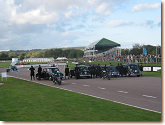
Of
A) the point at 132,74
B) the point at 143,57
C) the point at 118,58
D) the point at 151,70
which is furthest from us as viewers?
the point at 118,58

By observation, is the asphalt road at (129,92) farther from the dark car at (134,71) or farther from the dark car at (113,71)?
the dark car at (134,71)

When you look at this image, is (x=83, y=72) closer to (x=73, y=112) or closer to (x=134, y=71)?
(x=134, y=71)

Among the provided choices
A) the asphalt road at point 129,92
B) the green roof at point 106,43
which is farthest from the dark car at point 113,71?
the green roof at point 106,43

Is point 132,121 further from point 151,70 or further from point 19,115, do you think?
point 151,70

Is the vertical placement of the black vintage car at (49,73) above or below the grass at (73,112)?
above

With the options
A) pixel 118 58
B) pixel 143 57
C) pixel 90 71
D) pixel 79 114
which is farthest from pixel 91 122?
pixel 118 58

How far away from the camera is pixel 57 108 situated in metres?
10.6

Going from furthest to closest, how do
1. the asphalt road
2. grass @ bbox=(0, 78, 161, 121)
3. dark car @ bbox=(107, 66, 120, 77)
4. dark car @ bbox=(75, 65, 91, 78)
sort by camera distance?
1. dark car @ bbox=(107, 66, 120, 77)
2. dark car @ bbox=(75, 65, 91, 78)
3. the asphalt road
4. grass @ bbox=(0, 78, 161, 121)

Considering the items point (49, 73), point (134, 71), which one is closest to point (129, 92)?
point (49, 73)

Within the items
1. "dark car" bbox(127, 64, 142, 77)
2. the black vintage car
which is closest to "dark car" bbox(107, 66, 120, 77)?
"dark car" bbox(127, 64, 142, 77)

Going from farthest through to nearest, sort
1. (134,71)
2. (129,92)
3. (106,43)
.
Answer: (106,43) < (134,71) < (129,92)

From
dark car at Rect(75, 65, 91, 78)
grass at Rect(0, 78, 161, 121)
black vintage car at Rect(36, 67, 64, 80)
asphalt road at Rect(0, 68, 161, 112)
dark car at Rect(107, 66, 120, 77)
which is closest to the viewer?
grass at Rect(0, 78, 161, 121)

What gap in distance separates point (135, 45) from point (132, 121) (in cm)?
11529

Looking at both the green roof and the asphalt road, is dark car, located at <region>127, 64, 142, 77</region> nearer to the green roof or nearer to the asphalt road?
the asphalt road
